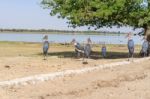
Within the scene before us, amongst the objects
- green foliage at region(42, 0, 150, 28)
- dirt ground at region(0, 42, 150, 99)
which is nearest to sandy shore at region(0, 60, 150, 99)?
dirt ground at region(0, 42, 150, 99)

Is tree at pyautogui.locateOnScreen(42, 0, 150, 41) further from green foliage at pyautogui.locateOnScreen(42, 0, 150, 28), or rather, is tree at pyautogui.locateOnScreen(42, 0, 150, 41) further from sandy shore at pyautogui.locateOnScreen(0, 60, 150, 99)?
sandy shore at pyautogui.locateOnScreen(0, 60, 150, 99)

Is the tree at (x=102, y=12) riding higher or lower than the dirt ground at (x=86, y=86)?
higher

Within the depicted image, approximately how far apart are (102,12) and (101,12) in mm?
62

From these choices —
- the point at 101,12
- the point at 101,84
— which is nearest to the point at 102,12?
the point at 101,12

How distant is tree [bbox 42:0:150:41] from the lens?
33812mm

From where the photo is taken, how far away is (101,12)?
33.4 meters

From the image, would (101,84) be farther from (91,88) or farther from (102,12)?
(102,12)

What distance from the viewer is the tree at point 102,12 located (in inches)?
1331

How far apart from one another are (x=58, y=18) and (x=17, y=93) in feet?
64.7

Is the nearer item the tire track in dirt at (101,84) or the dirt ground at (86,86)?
the dirt ground at (86,86)

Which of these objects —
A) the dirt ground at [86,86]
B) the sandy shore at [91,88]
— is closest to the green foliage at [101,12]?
the dirt ground at [86,86]

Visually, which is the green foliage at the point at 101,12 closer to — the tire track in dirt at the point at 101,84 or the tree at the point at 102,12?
the tree at the point at 102,12

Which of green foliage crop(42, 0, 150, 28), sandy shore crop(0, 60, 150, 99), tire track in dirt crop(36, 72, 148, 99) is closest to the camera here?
sandy shore crop(0, 60, 150, 99)

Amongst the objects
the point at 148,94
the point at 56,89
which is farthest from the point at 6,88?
the point at 148,94
